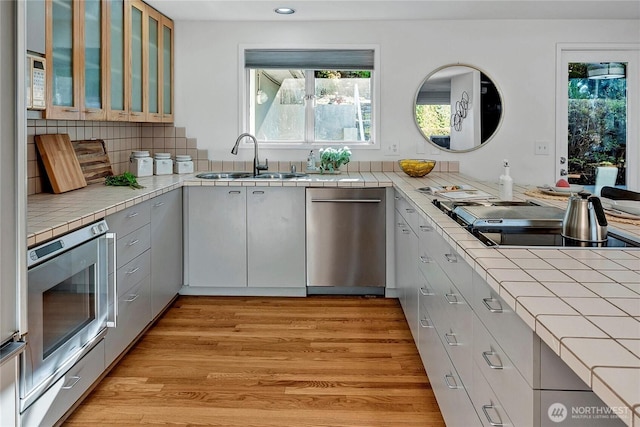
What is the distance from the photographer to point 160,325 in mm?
3502

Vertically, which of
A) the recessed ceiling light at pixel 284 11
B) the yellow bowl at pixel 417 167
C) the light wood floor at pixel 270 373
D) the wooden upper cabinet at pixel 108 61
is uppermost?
the recessed ceiling light at pixel 284 11

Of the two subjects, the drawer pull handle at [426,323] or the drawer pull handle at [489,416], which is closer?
the drawer pull handle at [489,416]

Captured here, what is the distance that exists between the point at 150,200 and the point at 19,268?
1778mm

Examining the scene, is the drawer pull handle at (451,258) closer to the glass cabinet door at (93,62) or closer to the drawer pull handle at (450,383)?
the drawer pull handle at (450,383)

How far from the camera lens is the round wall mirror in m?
4.52

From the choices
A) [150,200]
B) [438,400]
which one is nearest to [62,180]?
[150,200]

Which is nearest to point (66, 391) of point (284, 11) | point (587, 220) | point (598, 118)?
point (587, 220)

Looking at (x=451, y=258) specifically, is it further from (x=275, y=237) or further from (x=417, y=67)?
(x=417, y=67)

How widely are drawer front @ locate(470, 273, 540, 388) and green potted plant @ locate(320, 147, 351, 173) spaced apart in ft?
9.11

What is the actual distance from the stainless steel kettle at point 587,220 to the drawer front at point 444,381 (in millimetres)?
637

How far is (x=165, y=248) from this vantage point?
3635mm

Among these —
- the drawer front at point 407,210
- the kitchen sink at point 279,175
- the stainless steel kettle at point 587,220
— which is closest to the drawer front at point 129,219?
the kitchen sink at point 279,175

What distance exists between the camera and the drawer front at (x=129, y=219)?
273 centimetres

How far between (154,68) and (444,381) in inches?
124
